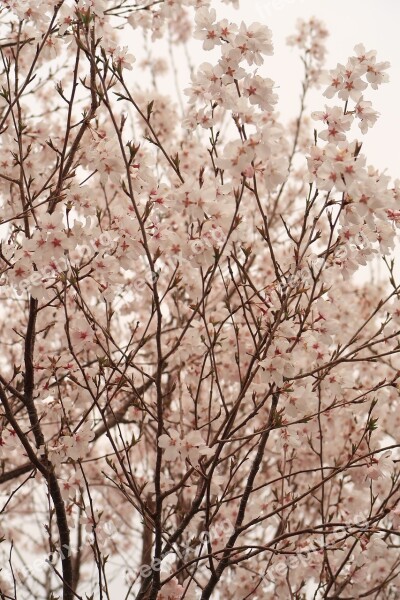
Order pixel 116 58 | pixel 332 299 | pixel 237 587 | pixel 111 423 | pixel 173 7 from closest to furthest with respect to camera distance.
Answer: pixel 116 58, pixel 332 299, pixel 173 7, pixel 237 587, pixel 111 423

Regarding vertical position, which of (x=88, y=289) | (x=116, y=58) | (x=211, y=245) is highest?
(x=88, y=289)

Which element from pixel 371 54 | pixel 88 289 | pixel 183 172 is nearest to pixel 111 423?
pixel 88 289

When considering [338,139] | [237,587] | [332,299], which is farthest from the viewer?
[237,587]

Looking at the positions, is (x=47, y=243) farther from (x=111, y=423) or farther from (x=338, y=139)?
(x=111, y=423)

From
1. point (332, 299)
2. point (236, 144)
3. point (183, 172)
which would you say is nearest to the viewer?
point (236, 144)

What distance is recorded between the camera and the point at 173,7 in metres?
3.64

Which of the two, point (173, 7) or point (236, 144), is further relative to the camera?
point (173, 7)

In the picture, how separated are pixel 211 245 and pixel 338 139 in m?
0.66

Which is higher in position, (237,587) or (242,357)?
(242,357)

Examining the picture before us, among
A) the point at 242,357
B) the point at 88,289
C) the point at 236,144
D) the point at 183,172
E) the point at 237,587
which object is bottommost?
the point at 237,587

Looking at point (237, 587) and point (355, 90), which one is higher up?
point (355, 90)

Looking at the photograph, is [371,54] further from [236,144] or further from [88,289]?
[88,289]

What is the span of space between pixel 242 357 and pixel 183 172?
181cm

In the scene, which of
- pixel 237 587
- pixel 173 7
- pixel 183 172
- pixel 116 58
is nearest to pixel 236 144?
pixel 116 58
